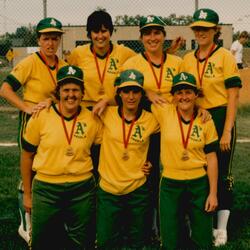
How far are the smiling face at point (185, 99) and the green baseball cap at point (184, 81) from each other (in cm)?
4

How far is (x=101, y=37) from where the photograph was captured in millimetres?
4879

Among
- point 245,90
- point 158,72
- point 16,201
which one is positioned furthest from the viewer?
point 245,90

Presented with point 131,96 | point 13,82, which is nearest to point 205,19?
point 131,96

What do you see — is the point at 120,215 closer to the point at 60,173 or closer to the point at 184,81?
the point at 60,173

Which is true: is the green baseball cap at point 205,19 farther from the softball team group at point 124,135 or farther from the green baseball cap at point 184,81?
the green baseball cap at point 184,81

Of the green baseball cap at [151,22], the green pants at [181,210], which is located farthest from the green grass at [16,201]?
the green baseball cap at [151,22]

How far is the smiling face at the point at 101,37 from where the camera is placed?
16.0ft

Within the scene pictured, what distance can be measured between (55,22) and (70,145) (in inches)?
50.5

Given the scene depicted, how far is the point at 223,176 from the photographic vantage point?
16.8 ft

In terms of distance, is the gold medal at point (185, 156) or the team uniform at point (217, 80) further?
the team uniform at point (217, 80)

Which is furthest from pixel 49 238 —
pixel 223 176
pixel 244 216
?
pixel 244 216

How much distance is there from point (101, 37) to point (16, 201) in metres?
2.83

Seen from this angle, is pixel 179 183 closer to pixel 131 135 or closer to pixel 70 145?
pixel 131 135

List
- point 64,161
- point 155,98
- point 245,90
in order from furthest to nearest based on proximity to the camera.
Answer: point 245,90 → point 155,98 → point 64,161
